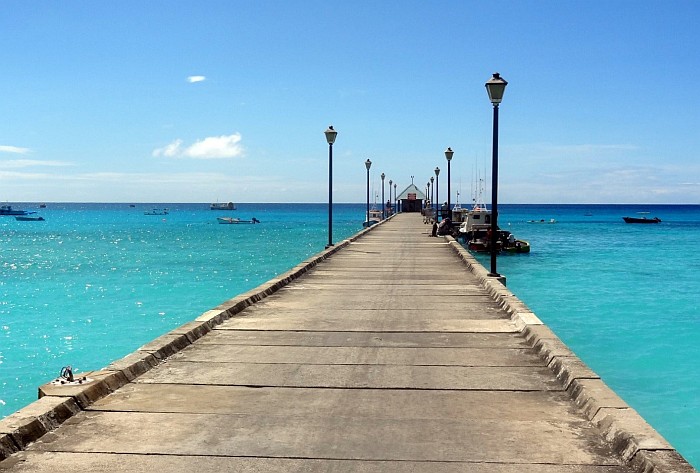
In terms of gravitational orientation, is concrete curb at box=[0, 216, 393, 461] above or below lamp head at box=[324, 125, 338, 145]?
below

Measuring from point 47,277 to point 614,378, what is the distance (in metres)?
36.2

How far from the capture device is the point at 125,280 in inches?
1565

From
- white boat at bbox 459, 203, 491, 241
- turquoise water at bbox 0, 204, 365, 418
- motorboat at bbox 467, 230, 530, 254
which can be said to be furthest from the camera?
white boat at bbox 459, 203, 491, 241

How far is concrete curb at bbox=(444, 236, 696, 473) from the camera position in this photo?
485 centimetres

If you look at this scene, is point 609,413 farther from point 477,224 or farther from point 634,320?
point 477,224

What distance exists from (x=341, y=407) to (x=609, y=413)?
2.36 m

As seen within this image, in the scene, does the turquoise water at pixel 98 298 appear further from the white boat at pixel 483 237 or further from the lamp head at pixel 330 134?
the white boat at pixel 483 237

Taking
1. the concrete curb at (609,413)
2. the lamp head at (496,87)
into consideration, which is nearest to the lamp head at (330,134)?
the lamp head at (496,87)

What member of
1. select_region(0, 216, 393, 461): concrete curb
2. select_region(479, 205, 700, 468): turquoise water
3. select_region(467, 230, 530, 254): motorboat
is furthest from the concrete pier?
select_region(467, 230, 530, 254): motorboat

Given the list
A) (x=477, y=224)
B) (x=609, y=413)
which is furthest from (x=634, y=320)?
(x=477, y=224)

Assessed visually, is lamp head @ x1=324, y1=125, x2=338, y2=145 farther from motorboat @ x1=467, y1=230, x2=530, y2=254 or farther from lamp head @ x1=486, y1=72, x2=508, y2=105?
motorboat @ x1=467, y1=230, x2=530, y2=254

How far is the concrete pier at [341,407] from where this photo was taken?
16.9 feet

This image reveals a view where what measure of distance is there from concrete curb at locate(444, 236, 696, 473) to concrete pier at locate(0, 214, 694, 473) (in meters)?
0.02

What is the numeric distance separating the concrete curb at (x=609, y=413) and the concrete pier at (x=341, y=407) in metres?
0.02
